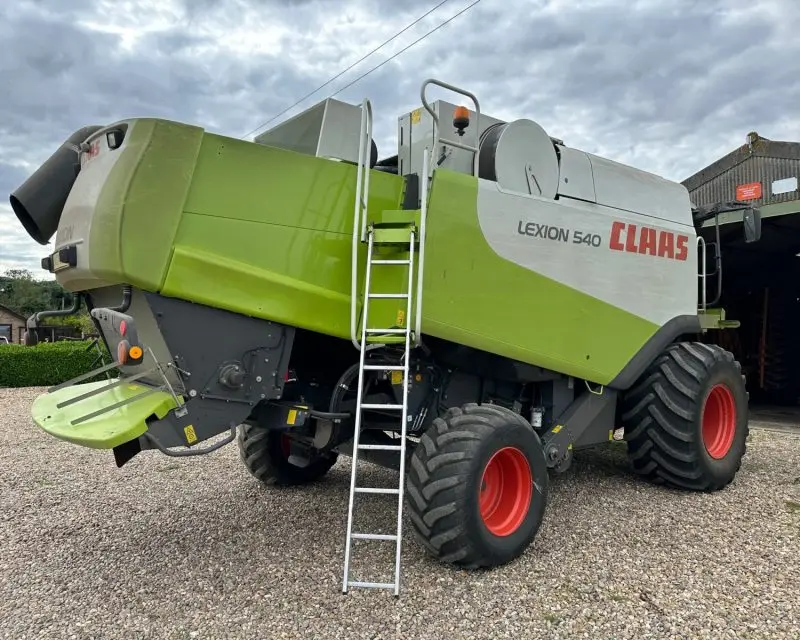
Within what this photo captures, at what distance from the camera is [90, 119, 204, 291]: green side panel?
335 cm

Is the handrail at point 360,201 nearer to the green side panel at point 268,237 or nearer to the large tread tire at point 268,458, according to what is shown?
the green side panel at point 268,237

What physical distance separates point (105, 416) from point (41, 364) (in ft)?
44.0

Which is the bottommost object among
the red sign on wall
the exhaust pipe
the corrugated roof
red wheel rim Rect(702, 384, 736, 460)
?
red wheel rim Rect(702, 384, 736, 460)

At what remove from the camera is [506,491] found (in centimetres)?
420

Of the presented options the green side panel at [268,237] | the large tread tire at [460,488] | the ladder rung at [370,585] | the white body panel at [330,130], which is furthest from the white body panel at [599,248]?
the ladder rung at [370,585]

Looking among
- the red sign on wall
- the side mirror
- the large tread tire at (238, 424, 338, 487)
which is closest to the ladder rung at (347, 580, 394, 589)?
the large tread tire at (238, 424, 338, 487)

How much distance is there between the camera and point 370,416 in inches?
181

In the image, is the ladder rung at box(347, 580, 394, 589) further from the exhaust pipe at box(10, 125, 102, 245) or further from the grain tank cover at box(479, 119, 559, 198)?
the exhaust pipe at box(10, 125, 102, 245)

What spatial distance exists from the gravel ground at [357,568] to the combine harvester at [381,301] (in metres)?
0.27

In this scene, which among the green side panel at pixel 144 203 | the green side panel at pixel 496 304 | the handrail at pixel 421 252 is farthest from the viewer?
the green side panel at pixel 496 304

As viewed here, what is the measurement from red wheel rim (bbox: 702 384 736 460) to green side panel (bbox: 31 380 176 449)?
184 inches

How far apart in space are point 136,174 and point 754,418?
10455 mm

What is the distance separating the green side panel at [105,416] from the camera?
3.24 m

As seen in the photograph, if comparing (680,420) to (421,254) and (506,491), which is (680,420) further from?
(421,254)
